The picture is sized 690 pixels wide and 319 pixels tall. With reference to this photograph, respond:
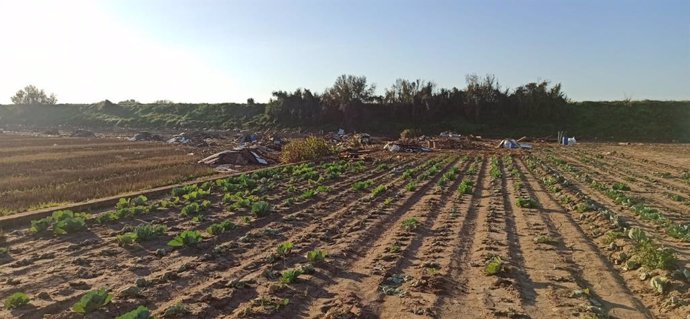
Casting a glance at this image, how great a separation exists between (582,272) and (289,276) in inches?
162

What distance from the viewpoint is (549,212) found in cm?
1161

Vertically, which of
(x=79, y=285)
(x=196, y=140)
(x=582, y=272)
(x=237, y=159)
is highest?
(x=196, y=140)

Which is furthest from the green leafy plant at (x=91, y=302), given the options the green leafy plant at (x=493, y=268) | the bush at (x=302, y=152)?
the bush at (x=302, y=152)

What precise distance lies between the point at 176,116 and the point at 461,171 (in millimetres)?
65468

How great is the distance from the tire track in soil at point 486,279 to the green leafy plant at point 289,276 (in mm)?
1954

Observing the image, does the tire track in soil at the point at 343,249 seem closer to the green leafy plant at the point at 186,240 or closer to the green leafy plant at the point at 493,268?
the green leafy plant at the point at 493,268

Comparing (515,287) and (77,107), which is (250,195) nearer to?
(515,287)

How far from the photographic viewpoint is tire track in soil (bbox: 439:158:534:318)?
5738mm

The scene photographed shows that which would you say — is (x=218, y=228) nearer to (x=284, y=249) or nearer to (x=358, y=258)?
(x=284, y=249)

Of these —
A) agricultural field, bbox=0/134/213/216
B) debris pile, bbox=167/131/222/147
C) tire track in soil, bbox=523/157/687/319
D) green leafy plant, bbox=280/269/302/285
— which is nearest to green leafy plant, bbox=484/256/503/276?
tire track in soil, bbox=523/157/687/319

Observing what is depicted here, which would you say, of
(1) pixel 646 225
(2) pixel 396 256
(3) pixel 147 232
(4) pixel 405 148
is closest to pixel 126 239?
(3) pixel 147 232

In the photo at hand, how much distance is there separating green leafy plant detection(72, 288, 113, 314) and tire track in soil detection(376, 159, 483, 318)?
3044 mm

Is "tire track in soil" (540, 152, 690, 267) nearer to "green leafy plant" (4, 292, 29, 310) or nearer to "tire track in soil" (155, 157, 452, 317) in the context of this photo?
"tire track in soil" (155, 157, 452, 317)

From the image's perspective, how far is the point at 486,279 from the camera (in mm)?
6789
